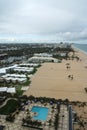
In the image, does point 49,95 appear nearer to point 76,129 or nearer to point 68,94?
point 68,94

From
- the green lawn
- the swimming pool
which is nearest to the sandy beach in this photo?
the green lawn

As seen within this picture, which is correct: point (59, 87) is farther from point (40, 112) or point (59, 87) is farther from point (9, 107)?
point (9, 107)

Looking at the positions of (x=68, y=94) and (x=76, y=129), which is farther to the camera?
(x=68, y=94)

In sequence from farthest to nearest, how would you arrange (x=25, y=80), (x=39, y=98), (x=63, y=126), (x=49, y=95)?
(x=25, y=80)
(x=49, y=95)
(x=39, y=98)
(x=63, y=126)

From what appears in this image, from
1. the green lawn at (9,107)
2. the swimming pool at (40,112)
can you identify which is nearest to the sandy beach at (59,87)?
the green lawn at (9,107)

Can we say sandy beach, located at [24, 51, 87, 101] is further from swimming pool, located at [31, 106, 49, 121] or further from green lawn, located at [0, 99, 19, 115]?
swimming pool, located at [31, 106, 49, 121]

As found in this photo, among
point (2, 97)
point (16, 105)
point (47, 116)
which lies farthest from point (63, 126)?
point (2, 97)

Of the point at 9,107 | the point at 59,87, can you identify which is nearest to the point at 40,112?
the point at 9,107
